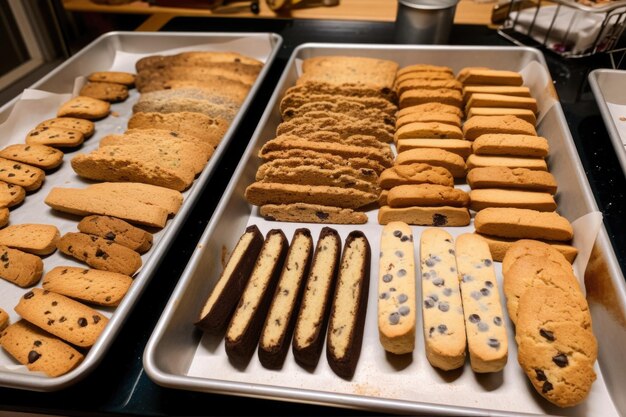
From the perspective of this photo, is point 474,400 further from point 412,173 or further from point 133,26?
point 133,26

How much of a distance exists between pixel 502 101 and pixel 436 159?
62 centimetres

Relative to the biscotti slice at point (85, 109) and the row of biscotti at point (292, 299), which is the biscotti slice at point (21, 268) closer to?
the row of biscotti at point (292, 299)

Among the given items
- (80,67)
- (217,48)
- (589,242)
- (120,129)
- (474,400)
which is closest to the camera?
(474,400)

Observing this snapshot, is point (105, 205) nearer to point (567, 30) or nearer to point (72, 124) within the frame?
point (72, 124)

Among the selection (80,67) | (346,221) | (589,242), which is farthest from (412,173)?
(80,67)

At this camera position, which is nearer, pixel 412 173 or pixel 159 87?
pixel 412 173

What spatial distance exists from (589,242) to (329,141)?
119cm

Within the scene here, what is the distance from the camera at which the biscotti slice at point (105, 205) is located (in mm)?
1907

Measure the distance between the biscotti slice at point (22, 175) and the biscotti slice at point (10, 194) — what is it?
0.09 feet

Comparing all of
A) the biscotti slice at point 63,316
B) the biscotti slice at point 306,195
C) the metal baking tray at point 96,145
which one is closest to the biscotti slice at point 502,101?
the biscotti slice at point 306,195

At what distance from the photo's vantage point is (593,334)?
1449mm

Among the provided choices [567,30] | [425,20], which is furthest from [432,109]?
[567,30]

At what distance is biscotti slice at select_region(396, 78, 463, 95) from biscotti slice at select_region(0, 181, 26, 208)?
2.05 metres

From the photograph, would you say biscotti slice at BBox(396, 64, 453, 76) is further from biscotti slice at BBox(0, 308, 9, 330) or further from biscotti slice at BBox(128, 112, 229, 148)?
biscotti slice at BBox(0, 308, 9, 330)
